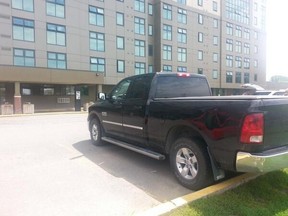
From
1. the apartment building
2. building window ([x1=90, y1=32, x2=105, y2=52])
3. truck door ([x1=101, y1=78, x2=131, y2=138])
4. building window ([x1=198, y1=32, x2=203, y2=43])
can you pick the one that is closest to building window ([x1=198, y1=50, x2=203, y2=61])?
the apartment building

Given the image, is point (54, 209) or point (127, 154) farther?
point (127, 154)

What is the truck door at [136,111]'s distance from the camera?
5461 millimetres

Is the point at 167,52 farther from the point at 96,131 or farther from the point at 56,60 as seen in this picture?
the point at 96,131

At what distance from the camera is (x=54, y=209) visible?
3717mm

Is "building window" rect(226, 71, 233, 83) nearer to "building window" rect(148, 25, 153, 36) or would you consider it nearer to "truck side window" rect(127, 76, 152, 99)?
"building window" rect(148, 25, 153, 36)

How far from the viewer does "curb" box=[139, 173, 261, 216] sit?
136 inches

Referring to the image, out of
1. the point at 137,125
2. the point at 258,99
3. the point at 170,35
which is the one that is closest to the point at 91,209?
the point at 137,125

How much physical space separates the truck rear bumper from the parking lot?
115 centimetres

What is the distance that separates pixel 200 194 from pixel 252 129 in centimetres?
121

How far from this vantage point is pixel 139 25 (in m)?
36.2

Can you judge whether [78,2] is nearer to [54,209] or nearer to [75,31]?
[75,31]

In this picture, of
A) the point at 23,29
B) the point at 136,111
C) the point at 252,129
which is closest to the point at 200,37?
the point at 23,29

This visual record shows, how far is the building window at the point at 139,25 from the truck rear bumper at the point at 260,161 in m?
33.9

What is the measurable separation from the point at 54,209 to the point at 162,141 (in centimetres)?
218
